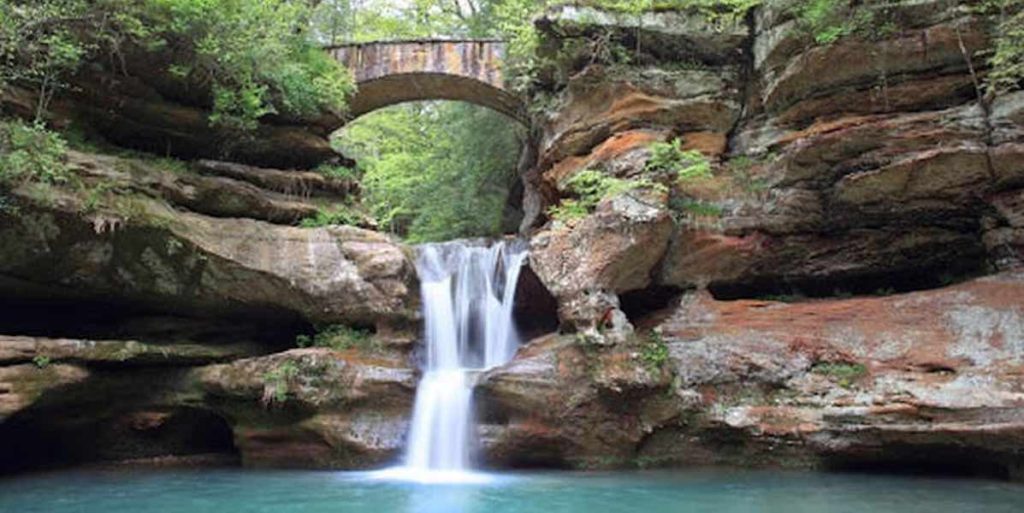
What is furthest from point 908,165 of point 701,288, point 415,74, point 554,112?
point 415,74

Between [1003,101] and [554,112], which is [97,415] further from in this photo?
[1003,101]

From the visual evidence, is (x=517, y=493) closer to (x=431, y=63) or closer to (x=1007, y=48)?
(x=1007, y=48)

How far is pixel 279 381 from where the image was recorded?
1084cm

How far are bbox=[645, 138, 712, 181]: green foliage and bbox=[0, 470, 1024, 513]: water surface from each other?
475 cm

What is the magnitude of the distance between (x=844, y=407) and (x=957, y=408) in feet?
4.40

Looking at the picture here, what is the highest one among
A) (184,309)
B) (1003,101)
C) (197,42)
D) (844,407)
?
(197,42)

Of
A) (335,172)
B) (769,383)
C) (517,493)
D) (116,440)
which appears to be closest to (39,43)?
(335,172)

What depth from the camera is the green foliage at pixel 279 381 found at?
10758mm

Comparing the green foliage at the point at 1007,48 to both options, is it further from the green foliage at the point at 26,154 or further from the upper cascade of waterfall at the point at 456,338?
the green foliage at the point at 26,154

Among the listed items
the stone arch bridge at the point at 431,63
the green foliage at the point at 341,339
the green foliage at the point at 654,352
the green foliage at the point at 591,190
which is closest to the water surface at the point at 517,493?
the green foliage at the point at 654,352

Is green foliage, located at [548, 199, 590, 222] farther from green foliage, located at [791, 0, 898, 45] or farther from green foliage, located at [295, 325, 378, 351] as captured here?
green foliage, located at [791, 0, 898, 45]

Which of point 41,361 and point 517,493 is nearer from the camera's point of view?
point 517,493

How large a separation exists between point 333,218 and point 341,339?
250 centimetres

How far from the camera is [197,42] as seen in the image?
37.1 feet
